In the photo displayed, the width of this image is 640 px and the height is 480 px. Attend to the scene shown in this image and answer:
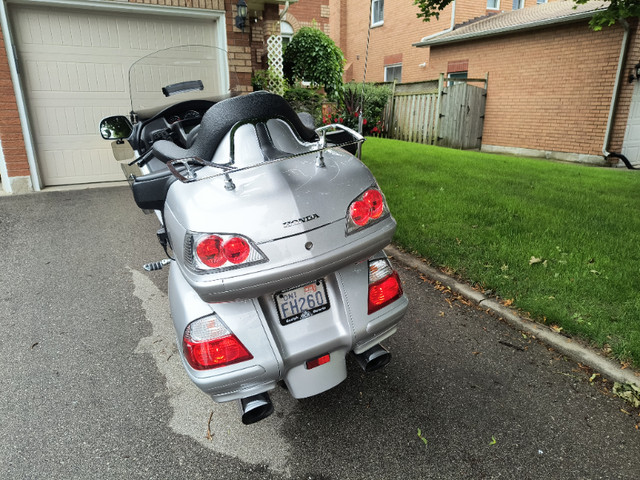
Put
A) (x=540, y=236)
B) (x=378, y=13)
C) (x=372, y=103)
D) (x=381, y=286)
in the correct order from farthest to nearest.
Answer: (x=378, y=13) < (x=372, y=103) < (x=540, y=236) < (x=381, y=286)

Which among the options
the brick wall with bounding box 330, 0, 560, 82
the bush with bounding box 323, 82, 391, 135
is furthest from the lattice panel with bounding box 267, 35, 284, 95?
the brick wall with bounding box 330, 0, 560, 82

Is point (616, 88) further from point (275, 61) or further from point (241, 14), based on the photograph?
point (241, 14)

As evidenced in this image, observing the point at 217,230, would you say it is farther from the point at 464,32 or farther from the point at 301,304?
the point at 464,32

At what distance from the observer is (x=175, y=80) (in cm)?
372

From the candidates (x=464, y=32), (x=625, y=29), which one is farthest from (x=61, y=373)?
(x=464, y=32)

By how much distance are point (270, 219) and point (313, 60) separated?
10.6 meters

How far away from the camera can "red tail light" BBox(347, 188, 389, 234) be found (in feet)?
6.45

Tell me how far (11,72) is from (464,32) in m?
12.4

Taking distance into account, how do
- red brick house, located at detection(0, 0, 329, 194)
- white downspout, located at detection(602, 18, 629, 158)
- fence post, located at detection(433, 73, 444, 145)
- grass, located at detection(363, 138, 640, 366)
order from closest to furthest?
1. grass, located at detection(363, 138, 640, 366)
2. red brick house, located at detection(0, 0, 329, 194)
3. white downspout, located at detection(602, 18, 629, 158)
4. fence post, located at detection(433, 73, 444, 145)

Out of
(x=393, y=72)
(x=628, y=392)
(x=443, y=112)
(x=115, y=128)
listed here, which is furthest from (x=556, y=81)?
(x=115, y=128)

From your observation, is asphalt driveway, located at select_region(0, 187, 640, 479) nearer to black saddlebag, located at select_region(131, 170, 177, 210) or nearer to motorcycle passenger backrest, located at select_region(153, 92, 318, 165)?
black saddlebag, located at select_region(131, 170, 177, 210)

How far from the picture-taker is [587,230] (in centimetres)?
456

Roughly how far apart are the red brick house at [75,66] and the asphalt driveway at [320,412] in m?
4.79

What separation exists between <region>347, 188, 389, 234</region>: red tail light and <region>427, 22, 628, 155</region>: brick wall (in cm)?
1050
